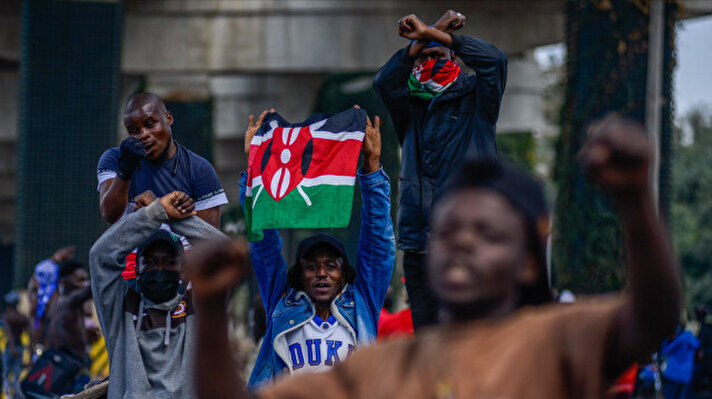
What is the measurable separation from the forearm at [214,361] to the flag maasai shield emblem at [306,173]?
11.7 ft

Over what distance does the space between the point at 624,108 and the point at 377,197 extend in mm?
10212

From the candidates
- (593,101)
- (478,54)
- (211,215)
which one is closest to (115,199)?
(211,215)

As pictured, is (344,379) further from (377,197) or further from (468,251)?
(377,197)

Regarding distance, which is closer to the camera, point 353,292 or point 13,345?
point 353,292

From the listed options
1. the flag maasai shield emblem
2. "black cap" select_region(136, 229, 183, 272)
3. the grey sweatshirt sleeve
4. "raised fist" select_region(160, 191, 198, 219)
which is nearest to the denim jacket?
the flag maasai shield emblem

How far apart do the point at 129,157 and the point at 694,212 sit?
41.8 m

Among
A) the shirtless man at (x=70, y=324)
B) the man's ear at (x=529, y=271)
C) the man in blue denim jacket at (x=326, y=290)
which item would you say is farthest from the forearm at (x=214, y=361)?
the shirtless man at (x=70, y=324)

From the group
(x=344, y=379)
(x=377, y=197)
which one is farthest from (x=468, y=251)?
(x=377, y=197)

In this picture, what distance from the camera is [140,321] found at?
5664mm

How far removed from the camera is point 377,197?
19.3ft

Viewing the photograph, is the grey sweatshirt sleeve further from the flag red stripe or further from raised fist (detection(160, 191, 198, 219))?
the flag red stripe

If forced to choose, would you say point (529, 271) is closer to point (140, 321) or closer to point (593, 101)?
point (140, 321)

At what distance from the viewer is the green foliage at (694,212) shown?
40000 mm

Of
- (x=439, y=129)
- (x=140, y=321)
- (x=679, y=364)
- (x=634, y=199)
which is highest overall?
(x=439, y=129)
